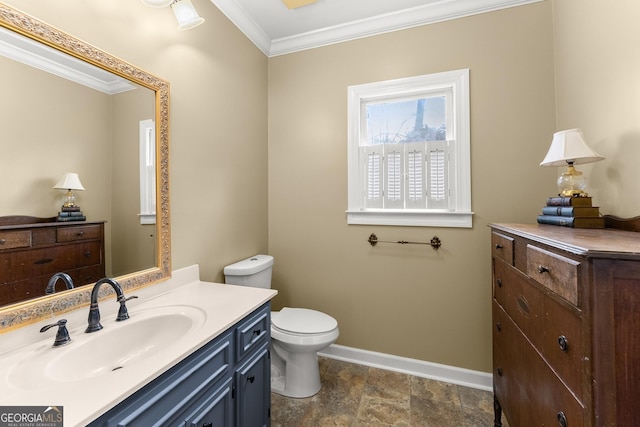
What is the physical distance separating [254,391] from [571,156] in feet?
6.20

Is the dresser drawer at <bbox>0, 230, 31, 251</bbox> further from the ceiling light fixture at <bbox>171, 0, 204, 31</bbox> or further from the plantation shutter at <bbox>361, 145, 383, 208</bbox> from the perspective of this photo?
the plantation shutter at <bbox>361, 145, 383, 208</bbox>

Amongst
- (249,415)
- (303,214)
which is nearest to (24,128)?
(249,415)

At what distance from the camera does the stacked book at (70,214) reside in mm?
1034

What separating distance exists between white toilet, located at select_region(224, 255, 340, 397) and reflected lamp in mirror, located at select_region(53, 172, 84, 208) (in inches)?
37.3

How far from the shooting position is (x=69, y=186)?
1047 mm

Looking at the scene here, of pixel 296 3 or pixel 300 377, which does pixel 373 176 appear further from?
pixel 300 377

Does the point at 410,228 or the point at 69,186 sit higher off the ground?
the point at 69,186

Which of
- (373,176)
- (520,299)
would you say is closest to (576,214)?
(520,299)

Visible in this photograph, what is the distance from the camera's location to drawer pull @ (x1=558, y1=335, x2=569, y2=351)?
0.79 metres

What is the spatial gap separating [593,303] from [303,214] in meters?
1.89

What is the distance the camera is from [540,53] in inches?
70.2

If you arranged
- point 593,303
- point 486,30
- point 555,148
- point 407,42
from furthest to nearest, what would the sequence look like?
point 407,42 < point 486,30 < point 555,148 < point 593,303

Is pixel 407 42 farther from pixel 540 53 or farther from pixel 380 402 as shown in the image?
pixel 380 402

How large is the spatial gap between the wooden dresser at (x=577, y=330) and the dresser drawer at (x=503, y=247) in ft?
0.18
